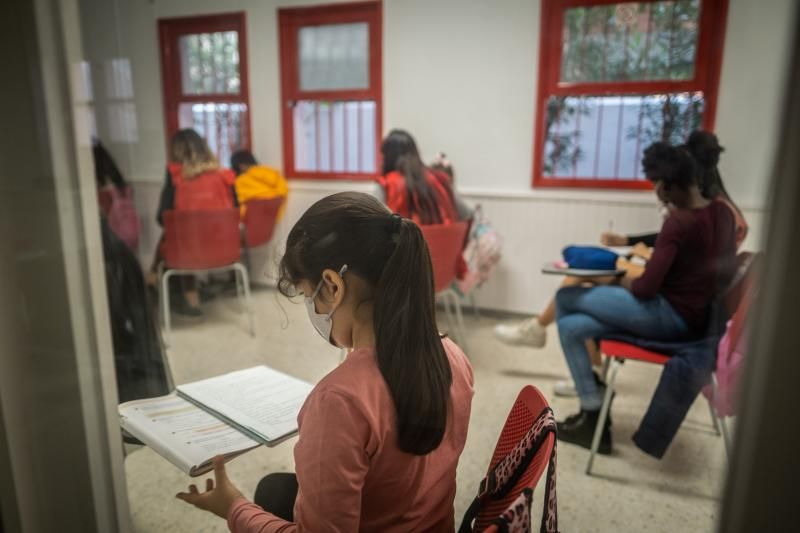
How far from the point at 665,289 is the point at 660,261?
103 mm

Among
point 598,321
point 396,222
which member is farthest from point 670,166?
point 396,222

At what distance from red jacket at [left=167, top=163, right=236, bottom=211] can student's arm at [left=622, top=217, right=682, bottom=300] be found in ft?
4.98

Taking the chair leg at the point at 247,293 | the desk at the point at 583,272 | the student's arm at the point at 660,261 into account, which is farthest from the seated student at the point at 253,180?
the student's arm at the point at 660,261

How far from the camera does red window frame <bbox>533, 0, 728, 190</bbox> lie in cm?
247

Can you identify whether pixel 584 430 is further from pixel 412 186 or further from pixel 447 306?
pixel 412 186

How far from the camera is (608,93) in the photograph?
2.76 m

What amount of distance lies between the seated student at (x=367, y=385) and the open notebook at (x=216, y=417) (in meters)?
0.07

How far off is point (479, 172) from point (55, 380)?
8.85 ft

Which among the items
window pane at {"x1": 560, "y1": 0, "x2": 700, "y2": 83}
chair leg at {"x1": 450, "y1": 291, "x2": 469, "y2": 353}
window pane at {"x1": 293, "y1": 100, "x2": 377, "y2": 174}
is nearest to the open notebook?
chair leg at {"x1": 450, "y1": 291, "x2": 469, "y2": 353}

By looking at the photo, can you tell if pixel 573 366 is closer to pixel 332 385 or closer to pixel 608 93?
pixel 332 385

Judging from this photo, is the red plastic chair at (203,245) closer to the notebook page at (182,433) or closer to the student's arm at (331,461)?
the notebook page at (182,433)

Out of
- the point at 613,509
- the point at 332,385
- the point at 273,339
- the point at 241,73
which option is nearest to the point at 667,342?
the point at 613,509

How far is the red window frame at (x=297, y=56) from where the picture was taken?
2.99 m

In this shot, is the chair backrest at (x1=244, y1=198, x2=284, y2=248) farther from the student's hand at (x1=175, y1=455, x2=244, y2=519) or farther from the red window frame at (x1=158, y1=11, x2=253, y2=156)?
the student's hand at (x1=175, y1=455, x2=244, y2=519)
